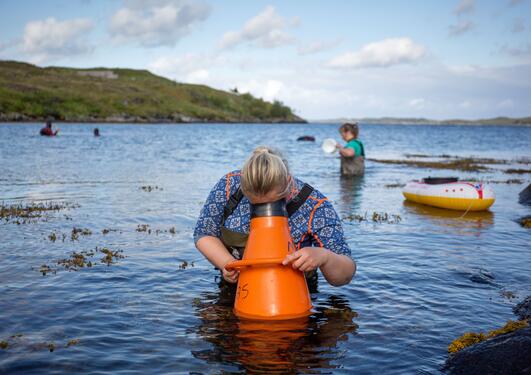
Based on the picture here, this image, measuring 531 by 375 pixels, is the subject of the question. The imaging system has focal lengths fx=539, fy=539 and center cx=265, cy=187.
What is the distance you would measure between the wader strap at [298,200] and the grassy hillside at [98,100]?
93600 millimetres

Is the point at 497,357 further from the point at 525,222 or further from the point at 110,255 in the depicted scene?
the point at 525,222

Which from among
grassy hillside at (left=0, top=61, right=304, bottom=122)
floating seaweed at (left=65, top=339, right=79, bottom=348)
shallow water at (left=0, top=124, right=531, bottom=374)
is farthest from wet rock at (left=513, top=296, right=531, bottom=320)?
grassy hillside at (left=0, top=61, right=304, bottom=122)

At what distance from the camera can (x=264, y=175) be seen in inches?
191

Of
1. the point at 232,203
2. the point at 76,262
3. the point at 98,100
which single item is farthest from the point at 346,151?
the point at 98,100

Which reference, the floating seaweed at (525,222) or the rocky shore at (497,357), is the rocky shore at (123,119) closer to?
the floating seaweed at (525,222)

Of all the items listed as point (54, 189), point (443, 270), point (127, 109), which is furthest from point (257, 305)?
point (127, 109)

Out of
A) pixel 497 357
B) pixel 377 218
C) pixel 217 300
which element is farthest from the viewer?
pixel 377 218

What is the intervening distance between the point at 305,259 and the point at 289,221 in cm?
97

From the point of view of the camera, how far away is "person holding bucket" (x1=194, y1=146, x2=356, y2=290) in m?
4.97

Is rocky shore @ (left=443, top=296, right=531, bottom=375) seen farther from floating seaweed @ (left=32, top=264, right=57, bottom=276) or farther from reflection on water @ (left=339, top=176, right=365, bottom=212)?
reflection on water @ (left=339, top=176, right=365, bottom=212)

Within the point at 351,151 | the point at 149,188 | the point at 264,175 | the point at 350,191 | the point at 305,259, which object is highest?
the point at 351,151

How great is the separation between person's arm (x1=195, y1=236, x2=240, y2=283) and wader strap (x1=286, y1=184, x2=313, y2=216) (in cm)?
83

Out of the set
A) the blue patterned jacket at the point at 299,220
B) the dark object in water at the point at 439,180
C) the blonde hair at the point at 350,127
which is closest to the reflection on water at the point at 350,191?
the blonde hair at the point at 350,127

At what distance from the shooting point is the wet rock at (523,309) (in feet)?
21.3
